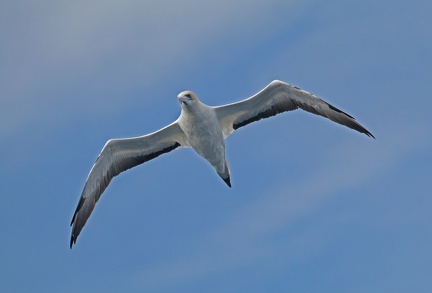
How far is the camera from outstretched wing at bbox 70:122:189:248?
27.4 metres

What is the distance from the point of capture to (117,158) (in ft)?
90.4

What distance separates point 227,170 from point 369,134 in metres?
4.55

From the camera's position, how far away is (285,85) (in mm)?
26250

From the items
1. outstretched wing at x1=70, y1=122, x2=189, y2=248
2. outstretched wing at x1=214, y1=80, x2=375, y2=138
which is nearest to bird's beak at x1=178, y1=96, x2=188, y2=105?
outstretched wing at x1=214, y1=80, x2=375, y2=138

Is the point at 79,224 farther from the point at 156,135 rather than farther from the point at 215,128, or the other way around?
the point at 215,128

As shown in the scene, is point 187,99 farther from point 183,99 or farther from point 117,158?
point 117,158

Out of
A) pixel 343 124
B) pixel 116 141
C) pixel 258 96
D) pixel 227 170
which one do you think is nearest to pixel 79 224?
pixel 116 141

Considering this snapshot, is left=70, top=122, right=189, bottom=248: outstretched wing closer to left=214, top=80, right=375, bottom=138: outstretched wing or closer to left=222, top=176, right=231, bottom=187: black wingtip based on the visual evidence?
left=214, top=80, right=375, bottom=138: outstretched wing

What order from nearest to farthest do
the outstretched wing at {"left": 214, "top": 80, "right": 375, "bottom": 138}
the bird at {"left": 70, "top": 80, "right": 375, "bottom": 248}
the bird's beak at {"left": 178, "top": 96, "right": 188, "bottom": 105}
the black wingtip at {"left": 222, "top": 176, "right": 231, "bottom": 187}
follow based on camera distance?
the bird's beak at {"left": 178, "top": 96, "right": 188, "bottom": 105}, the bird at {"left": 70, "top": 80, "right": 375, "bottom": 248}, the outstretched wing at {"left": 214, "top": 80, "right": 375, "bottom": 138}, the black wingtip at {"left": 222, "top": 176, "right": 231, "bottom": 187}

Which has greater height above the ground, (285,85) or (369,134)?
(285,85)

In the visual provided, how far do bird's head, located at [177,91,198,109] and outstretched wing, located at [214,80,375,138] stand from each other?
4.20 feet

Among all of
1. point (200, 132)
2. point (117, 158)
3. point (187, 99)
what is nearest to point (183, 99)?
point (187, 99)

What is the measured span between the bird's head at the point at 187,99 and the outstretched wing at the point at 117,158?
5.37 ft

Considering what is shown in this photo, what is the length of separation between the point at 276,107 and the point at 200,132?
2705mm
